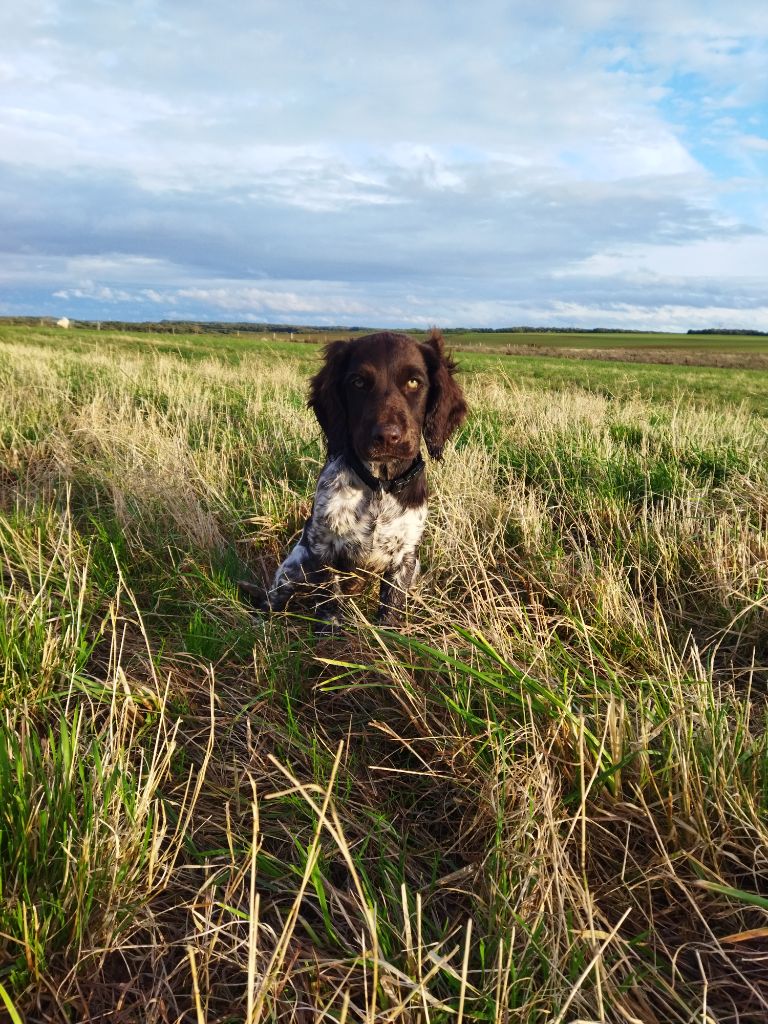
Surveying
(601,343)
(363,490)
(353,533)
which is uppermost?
(601,343)

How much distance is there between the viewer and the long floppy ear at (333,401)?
3738 mm

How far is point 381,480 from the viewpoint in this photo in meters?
3.65

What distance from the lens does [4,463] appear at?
5555 mm

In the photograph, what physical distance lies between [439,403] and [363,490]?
729mm

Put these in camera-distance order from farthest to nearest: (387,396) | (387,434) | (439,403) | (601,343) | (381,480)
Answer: (601,343) → (439,403) → (381,480) → (387,396) → (387,434)

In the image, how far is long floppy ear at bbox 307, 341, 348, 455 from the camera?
3738 mm

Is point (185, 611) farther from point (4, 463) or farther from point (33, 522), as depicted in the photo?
point (4, 463)

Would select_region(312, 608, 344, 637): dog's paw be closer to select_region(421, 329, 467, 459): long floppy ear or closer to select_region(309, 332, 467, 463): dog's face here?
select_region(309, 332, 467, 463): dog's face

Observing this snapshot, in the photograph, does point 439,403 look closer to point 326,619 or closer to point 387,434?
point 387,434

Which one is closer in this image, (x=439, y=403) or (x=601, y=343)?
(x=439, y=403)

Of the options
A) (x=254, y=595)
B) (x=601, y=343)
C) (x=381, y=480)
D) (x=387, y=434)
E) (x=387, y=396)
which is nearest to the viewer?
(x=387, y=434)

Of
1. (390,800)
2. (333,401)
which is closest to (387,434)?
(333,401)

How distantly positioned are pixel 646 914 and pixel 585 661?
113 centimetres

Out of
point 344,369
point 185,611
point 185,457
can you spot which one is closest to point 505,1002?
point 185,611
